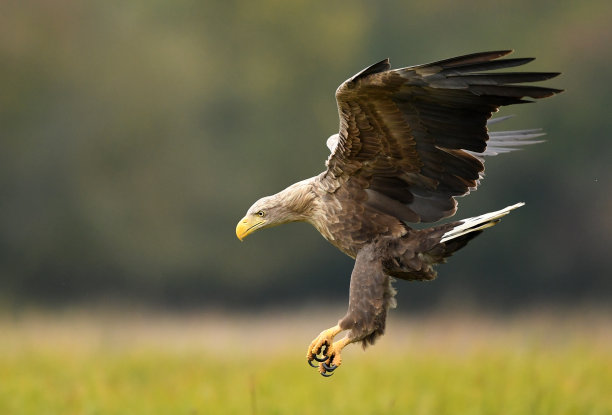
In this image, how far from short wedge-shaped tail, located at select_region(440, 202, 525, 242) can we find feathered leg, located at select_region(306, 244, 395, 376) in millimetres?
358

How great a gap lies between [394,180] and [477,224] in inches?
18.5

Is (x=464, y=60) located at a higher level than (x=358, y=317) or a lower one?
higher

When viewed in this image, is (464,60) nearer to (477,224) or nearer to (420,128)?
(420,128)

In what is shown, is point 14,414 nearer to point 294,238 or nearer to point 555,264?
point 294,238

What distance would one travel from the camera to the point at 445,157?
4.48m

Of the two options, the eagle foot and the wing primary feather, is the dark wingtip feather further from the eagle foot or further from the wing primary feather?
the eagle foot


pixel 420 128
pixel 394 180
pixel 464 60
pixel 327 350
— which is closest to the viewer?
pixel 464 60

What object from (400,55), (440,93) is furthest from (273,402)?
(400,55)

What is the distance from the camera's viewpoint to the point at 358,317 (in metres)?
4.23

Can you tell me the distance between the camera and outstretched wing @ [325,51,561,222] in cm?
405

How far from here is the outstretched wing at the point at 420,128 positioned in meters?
4.05

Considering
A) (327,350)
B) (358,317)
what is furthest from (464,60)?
(327,350)

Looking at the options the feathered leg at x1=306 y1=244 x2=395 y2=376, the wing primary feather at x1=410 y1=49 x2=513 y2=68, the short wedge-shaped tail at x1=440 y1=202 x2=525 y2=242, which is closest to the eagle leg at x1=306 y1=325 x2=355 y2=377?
the feathered leg at x1=306 y1=244 x2=395 y2=376

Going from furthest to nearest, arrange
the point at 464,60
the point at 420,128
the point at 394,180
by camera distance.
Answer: the point at 394,180
the point at 420,128
the point at 464,60
